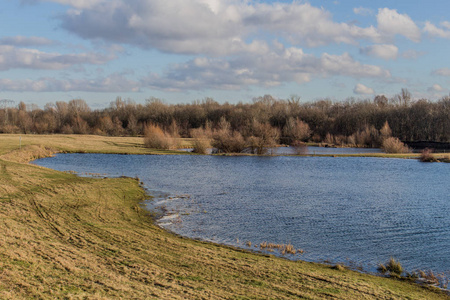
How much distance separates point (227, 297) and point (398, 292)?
441 centimetres

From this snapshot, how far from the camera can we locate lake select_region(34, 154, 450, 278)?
14.5m

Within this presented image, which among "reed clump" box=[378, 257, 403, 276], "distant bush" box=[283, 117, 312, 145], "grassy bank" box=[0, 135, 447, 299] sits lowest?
"reed clump" box=[378, 257, 403, 276]

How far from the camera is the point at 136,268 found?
10367mm

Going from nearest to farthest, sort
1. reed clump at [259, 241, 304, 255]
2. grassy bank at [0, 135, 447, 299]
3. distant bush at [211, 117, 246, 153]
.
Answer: grassy bank at [0, 135, 447, 299] → reed clump at [259, 241, 304, 255] → distant bush at [211, 117, 246, 153]

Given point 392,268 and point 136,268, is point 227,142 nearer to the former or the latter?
point 392,268

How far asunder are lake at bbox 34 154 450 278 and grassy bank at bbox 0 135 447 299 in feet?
6.44

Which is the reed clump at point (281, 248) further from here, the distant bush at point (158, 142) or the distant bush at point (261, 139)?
the distant bush at point (158, 142)

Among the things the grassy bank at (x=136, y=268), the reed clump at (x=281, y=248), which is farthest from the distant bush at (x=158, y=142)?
the reed clump at (x=281, y=248)

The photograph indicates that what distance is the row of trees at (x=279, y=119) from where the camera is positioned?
91.9 m

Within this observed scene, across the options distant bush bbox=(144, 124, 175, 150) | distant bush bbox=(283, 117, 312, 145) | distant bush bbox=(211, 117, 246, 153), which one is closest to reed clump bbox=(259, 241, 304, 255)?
distant bush bbox=(211, 117, 246, 153)

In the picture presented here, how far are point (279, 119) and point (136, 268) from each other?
102 metres

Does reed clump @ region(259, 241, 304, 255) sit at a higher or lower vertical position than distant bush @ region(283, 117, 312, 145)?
lower

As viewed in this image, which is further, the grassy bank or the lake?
the lake

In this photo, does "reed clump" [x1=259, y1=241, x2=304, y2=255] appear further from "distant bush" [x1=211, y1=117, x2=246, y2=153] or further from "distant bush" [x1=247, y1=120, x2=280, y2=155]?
"distant bush" [x1=211, y1=117, x2=246, y2=153]
